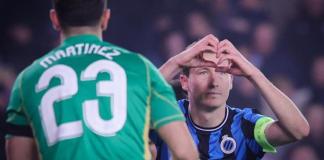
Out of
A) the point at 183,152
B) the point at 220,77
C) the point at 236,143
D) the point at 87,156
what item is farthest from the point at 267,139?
the point at 87,156

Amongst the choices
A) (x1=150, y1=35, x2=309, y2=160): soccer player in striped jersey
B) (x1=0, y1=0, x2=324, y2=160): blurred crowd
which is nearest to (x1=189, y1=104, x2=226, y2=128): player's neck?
(x1=150, y1=35, x2=309, y2=160): soccer player in striped jersey

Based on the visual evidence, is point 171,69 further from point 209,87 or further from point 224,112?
point 224,112

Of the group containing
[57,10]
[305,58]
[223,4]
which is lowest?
[305,58]

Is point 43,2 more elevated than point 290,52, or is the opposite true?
point 43,2

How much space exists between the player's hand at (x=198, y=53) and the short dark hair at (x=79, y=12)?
0.74 m

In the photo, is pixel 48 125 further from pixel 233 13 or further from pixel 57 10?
pixel 233 13

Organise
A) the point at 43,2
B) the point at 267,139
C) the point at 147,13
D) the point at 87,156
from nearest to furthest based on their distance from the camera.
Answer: the point at 87,156 < the point at 267,139 < the point at 43,2 < the point at 147,13

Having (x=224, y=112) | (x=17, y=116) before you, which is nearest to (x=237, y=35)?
(x=224, y=112)

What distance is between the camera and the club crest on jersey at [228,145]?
2.72 meters

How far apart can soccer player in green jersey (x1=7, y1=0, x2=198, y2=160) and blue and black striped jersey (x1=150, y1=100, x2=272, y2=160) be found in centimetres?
97

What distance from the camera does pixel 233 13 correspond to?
5.25 metres

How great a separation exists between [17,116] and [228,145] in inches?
49.2

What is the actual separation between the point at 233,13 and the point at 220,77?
2.60 metres

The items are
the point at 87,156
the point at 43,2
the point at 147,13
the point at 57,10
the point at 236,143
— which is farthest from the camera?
the point at 147,13
